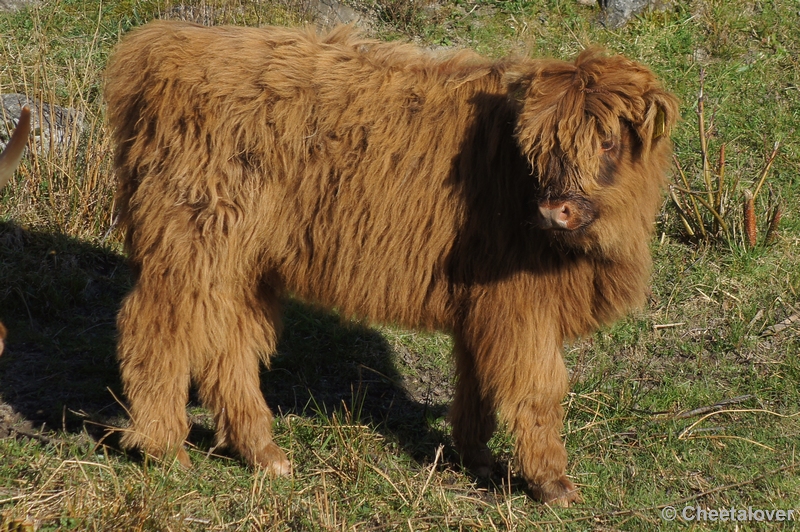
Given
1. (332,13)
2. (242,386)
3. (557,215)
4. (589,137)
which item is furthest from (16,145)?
(332,13)

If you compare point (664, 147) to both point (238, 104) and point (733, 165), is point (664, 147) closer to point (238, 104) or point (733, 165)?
point (238, 104)

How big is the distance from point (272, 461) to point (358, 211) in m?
1.37

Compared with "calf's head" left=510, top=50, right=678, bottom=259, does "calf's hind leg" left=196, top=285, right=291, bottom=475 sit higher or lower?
lower

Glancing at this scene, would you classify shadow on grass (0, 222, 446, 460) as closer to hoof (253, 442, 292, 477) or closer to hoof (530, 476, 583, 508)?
hoof (253, 442, 292, 477)

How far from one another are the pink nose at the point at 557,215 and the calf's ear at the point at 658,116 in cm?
46

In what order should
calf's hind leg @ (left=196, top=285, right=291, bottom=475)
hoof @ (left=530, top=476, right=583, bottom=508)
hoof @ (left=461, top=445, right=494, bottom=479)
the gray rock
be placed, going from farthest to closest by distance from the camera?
1. the gray rock
2. hoof @ (left=461, top=445, right=494, bottom=479)
3. calf's hind leg @ (left=196, top=285, right=291, bottom=475)
4. hoof @ (left=530, top=476, right=583, bottom=508)

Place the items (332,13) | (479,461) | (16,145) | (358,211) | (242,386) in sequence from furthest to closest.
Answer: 1. (332,13)
2. (479,461)
3. (242,386)
4. (358,211)
5. (16,145)

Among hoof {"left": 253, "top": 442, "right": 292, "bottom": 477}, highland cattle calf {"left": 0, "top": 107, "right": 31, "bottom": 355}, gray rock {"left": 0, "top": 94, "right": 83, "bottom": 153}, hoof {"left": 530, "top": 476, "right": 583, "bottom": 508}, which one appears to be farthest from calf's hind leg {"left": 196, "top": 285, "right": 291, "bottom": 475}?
gray rock {"left": 0, "top": 94, "right": 83, "bottom": 153}

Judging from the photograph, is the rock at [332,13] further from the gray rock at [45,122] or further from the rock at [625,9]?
the gray rock at [45,122]

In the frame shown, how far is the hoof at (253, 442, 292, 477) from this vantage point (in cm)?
439

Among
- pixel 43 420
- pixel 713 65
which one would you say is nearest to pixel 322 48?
pixel 43 420

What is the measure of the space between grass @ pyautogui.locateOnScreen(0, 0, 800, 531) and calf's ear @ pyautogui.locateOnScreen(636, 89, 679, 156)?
2.70 feet

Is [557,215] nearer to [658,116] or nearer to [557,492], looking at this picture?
[658,116]

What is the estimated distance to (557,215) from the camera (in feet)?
11.4
